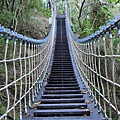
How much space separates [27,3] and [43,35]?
6.69 ft

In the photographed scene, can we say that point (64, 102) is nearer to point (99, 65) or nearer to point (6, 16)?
point (99, 65)

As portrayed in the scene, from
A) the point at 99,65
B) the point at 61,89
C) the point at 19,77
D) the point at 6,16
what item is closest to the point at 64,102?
the point at 61,89

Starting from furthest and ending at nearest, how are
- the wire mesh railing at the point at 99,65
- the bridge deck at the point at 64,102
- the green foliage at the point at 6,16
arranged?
1. the green foliage at the point at 6,16
2. the bridge deck at the point at 64,102
3. the wire mesh railing at the point at 99,65

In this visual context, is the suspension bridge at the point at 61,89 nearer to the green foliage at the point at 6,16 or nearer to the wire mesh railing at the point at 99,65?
the wire mesh railing at the point at 99,65

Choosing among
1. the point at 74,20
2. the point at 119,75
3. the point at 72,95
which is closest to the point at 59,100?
the point at 72,95

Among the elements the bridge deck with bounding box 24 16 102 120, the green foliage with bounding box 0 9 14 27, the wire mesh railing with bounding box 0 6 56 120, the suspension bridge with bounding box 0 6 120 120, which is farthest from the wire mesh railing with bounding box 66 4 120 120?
the green foliage with bounding box 0 9 14 27

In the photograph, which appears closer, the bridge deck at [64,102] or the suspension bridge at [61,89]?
the suspension bridge at [61,89]

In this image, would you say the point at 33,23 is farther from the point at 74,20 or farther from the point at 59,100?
the point at 74,20

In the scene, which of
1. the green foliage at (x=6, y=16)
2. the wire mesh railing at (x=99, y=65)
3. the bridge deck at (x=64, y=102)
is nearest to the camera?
the wire mesh railing at (x=99, y=65)

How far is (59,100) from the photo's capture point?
2898mm

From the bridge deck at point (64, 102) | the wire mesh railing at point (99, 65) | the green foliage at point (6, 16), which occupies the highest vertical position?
the green foliage at point (6, 16)

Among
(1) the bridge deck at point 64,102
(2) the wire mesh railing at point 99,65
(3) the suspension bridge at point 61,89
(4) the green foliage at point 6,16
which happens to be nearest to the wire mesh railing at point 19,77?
(3) the suspension bridge at point 61,89

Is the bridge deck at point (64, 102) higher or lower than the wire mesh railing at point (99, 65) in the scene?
lower

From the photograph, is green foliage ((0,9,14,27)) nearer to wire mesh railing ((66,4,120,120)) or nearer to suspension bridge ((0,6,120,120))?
suspension bridge ((0,6,120,120))
